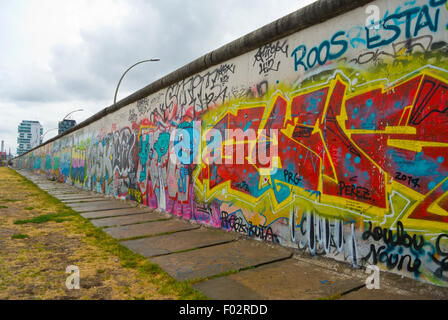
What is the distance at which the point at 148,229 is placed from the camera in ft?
16.5

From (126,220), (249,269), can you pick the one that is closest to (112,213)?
(126,220)

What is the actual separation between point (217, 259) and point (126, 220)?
10.2 ft

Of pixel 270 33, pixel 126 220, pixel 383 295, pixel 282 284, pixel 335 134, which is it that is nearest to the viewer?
pixel 383 295

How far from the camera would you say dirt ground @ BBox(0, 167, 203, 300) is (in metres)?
2.46

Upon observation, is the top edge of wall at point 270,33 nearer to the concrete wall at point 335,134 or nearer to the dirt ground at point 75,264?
the concrete wall at point 335,134

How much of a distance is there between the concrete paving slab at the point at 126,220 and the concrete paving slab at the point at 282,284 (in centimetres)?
331

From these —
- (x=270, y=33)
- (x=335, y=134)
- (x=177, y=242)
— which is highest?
(x=270, y=33)

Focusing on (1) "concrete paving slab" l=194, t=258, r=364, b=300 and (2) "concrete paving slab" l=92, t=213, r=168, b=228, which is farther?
(2) "concrete paving slab" l=92, t=213, r=168, b=228

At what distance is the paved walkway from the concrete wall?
6.0 inches

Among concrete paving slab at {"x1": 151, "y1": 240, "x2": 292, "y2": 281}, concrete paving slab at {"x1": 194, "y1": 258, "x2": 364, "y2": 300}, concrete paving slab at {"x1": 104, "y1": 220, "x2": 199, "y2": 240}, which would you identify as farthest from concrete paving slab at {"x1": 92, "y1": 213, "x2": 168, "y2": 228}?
concrete paving slab at {"x1": 194, "y1": 258, "x2": 364, "y2": 300}

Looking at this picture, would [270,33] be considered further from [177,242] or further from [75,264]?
[75,264]

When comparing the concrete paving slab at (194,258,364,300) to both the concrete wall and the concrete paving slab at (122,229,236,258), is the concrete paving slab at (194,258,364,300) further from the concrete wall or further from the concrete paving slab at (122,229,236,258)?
the concrete paving slab at (122,229,236,258)

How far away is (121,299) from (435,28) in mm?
3583
